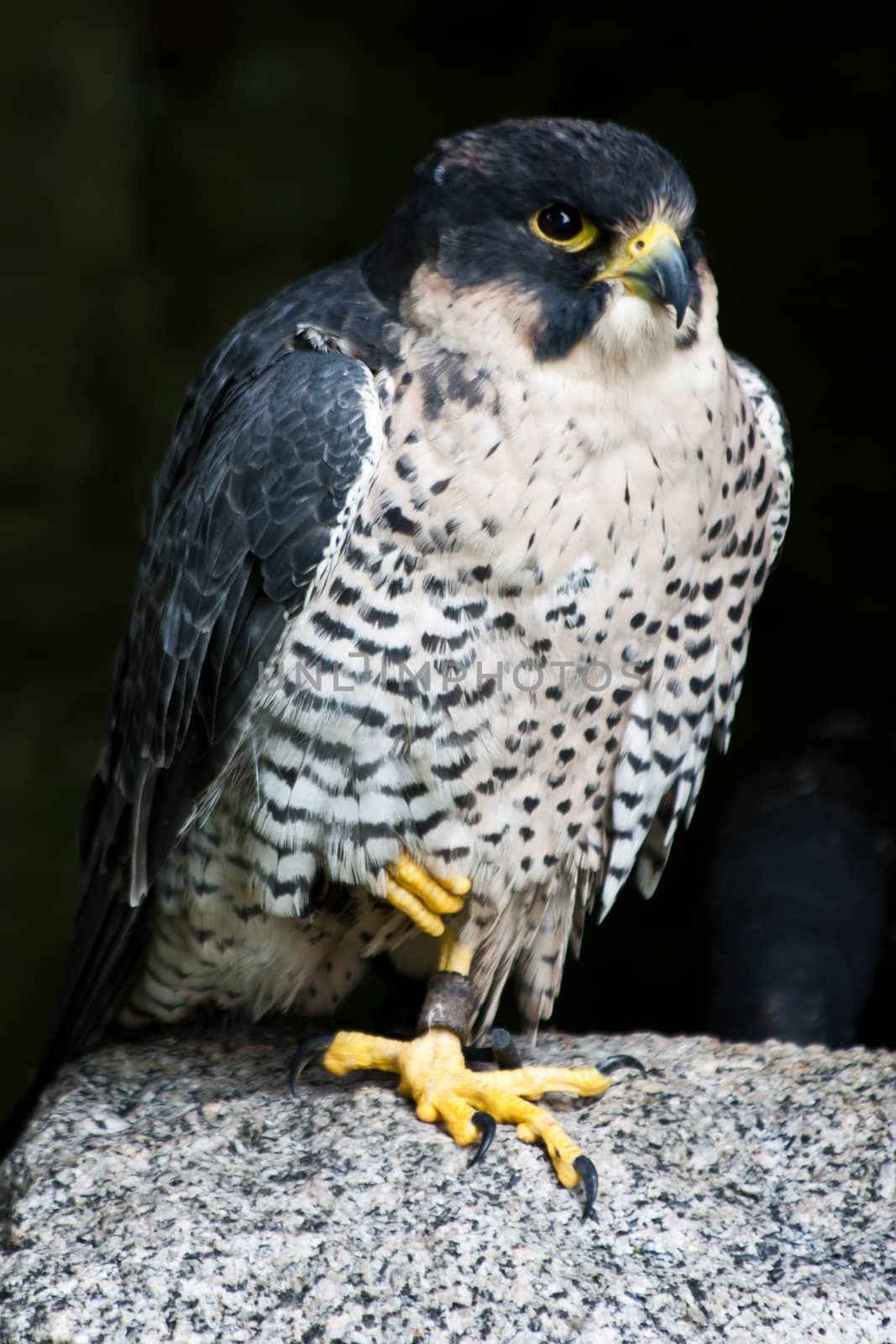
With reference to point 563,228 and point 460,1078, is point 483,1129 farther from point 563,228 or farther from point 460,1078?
point 563,228

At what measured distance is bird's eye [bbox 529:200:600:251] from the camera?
7.75 ft

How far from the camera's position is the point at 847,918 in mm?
4230

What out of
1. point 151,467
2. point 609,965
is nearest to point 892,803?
point 609,965

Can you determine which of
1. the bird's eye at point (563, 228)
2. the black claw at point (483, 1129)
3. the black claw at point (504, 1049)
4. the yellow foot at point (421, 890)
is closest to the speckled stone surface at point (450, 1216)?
the black claw at point (483, 1129)

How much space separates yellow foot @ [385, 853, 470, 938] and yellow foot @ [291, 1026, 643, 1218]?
0.83ft

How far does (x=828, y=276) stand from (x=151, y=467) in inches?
121

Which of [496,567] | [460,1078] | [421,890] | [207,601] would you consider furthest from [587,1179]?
[207,601]

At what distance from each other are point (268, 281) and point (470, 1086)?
469 centimetres

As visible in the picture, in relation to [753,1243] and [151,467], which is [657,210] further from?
[151,467]

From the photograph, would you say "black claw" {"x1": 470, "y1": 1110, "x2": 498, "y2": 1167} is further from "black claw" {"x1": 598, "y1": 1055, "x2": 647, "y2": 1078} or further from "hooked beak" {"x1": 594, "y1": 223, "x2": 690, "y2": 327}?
"hooked beak" {"x1": 594, "y1": 223, "x2": 690, "y2": 327}

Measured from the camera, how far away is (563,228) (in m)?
2.37

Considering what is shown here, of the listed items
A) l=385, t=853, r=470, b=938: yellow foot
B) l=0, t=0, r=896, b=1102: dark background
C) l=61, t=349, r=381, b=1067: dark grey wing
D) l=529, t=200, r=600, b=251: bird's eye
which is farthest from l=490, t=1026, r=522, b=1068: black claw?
l=0, t=0, r=896, b=1102: dark background

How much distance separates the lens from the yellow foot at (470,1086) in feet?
8.21

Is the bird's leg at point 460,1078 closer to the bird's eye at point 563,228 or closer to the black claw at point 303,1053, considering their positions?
the black claw at point 303,1053
